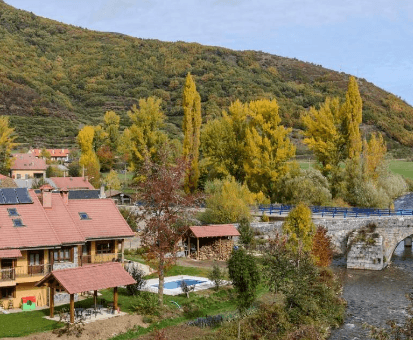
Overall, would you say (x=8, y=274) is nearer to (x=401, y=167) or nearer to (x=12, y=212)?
(x=12, y=212)

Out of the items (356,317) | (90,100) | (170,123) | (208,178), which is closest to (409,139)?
(170,123)

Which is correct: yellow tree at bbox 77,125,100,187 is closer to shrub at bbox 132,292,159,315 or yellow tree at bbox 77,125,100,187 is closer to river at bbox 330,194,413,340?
river at bbox 330,194,413,340

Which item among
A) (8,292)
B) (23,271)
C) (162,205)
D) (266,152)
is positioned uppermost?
(266,152)

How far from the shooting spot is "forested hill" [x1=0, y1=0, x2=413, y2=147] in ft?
451

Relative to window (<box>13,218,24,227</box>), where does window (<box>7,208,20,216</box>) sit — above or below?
above

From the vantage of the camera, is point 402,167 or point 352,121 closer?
point 352,121

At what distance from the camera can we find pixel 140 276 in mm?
34781

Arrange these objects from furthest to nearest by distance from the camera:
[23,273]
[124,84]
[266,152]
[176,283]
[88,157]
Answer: [124,84], [88,157], [266,152], [176,283], [23,273]

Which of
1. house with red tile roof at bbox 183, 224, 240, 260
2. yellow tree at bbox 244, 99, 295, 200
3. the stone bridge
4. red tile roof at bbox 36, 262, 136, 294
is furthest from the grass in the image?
yellow tree at bbox 244, 99, 295, 200

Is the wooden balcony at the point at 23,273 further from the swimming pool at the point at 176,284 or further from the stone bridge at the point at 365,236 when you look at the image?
the stone bridge at the point at 365,236

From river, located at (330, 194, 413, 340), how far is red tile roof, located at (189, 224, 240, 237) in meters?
9.36

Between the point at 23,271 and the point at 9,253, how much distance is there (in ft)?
5.80

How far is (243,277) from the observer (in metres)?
29.5

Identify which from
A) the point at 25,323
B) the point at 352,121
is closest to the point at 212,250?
the point at 25,323
